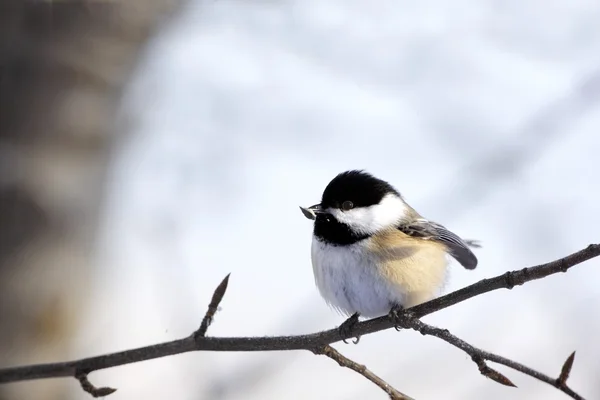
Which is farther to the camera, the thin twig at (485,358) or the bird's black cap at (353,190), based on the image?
→ the bird's black cap at (353,190)

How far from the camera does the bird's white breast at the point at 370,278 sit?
189 cm

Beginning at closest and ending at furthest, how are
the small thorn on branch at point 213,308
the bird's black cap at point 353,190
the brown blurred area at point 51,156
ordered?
the small thorn on branch at point 213,308 → the bird's black cap at point 353,190 → the brown blurred area at point 51,156

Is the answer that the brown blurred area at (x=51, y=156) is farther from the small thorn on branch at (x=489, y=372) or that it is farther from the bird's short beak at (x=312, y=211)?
the small thorn on branch at (x=489, y=372)

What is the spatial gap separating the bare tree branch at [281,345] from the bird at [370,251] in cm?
→ 56

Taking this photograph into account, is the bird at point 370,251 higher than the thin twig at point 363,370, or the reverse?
the bird at point 370,251

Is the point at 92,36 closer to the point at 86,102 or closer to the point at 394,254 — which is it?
the point at 86,102

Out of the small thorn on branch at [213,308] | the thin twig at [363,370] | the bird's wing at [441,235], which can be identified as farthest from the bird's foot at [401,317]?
the bird's wing at [441,235]

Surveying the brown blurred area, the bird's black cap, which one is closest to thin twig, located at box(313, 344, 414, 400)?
the bird's black cap

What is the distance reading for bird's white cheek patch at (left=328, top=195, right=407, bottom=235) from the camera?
1967 mm

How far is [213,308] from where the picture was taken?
4.08 feet

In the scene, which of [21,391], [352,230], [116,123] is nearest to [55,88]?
[116,123]

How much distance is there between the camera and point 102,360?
1149 mm

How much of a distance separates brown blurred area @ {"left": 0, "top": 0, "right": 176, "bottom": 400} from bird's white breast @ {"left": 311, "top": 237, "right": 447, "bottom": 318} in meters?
1.12

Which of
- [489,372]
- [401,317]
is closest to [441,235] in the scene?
[401,317]
